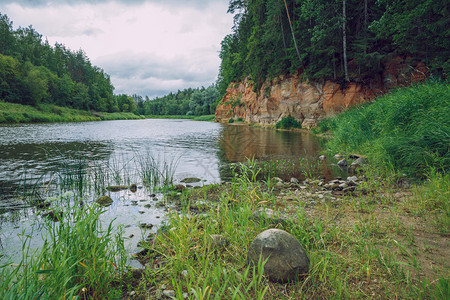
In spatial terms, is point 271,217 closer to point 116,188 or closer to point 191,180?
point 191,180

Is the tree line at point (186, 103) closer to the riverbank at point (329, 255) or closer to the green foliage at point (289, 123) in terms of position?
the green foliage at point (289, 123)

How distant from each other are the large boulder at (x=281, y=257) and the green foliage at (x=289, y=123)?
22.4m

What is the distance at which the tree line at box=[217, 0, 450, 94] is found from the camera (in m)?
11.7

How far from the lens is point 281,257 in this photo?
6.98 ft

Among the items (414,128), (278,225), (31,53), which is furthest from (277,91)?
(31,53)

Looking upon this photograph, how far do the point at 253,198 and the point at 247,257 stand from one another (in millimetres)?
1205

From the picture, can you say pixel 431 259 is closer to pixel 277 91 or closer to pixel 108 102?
pixel 277 91

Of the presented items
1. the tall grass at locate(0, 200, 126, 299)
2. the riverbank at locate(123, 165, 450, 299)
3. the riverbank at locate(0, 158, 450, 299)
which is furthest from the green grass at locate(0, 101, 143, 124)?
the riverbank at locate(123, 165, 450, 299)

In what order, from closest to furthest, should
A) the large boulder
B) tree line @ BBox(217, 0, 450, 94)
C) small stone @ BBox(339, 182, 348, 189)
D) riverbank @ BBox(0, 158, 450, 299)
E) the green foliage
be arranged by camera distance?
riverbank @ BBox(0, 158, 450, 299) < the large boulder < small stone @ BBox(339, 182, 348, 189) < tree line @ BBox(217, 0, 450, 94) < the green foliage

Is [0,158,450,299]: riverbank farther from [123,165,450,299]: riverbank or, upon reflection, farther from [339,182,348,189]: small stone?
[339,182,348,189]: small stone

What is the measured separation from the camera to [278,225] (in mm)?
2805

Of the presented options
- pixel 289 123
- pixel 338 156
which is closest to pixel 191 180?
pixel 338 156

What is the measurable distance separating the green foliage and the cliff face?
48 cm

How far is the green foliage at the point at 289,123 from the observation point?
2353 cm
